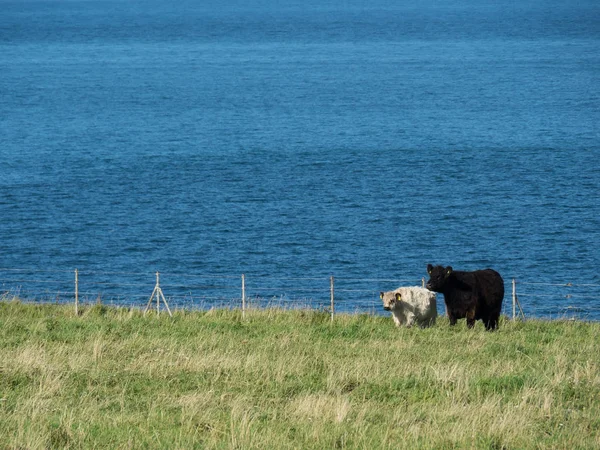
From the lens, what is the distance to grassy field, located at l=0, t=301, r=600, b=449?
46.6 feet

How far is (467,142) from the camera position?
87500 mm

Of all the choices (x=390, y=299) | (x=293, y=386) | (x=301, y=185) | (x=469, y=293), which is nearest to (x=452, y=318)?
(x=469, y=293)

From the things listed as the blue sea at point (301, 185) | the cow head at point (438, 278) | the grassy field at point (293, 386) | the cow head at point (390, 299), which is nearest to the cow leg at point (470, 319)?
the grassy field at point (293, 386)

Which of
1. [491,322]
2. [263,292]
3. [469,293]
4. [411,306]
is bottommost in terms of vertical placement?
[263,292]

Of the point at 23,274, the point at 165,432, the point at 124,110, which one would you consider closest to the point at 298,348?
the point at 165,432

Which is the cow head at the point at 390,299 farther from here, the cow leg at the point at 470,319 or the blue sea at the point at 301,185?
the blue sea at the point at 301,185

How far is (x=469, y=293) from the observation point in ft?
82.3

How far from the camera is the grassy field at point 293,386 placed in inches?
559

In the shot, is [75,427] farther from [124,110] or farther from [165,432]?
[124,110]

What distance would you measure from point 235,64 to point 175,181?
96007 millimetres

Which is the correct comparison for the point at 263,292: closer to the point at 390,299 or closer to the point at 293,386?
the point at 390,299

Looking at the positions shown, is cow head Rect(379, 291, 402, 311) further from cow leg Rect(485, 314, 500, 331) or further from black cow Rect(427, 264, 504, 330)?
cow leg Rect(485, 314, 500, 331)

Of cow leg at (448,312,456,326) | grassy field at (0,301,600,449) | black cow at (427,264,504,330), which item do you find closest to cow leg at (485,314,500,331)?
black cow at (427,264,504,330)

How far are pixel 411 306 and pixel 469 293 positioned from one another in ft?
4.76
